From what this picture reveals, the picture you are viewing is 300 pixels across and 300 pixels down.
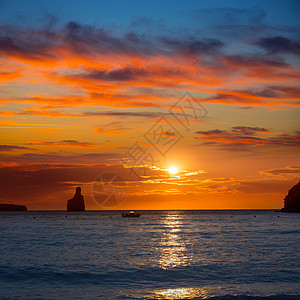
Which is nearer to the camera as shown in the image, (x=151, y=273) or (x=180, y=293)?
(x=180, y=293)

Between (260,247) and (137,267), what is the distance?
81.8 feet

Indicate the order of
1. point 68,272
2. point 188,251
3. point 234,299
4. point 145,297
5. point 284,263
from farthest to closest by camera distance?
point 188,251 < point 284,263 < point 68,272 < point 145,297 < point 234,299

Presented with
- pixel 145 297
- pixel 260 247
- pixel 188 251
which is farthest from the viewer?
pixel 260 247

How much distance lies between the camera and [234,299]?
2223 centimetres

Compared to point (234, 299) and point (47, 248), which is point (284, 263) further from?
point (47, 248)

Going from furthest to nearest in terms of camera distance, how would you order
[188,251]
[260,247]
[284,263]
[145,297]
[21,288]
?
[260,247], [188,251], [284,263], [21,288], [145,297]

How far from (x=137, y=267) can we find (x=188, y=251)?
15.0 m

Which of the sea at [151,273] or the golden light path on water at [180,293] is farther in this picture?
the sea at [151,273]

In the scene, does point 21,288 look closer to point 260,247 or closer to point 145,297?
point 145,297

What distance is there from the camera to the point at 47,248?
57000 millimetres

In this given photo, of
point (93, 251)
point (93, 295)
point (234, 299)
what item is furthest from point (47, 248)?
point (234, 299)

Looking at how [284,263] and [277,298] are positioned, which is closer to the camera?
[277,298]

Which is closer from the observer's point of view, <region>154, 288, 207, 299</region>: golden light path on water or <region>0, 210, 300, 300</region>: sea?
<region>154, 288, 207, 299</region>: golden light path on water

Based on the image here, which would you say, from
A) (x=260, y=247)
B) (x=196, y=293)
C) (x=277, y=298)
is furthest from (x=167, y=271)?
(x=260, y=247)
